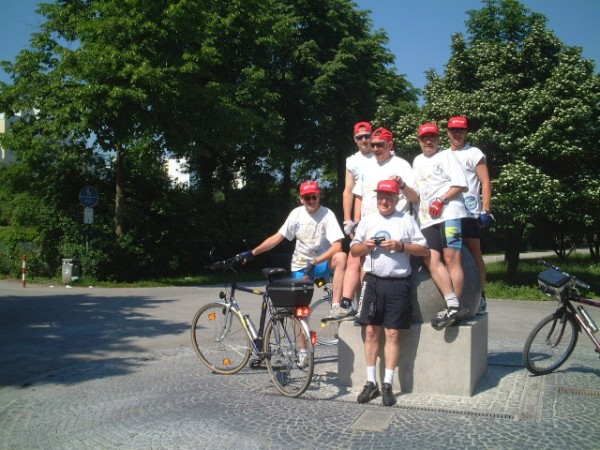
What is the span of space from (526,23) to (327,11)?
37.1 ft

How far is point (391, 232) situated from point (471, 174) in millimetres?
1626

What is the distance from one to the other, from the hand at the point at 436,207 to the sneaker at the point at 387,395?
170 cm

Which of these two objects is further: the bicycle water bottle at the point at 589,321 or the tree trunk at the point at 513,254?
the tree trunk at the point at 513,254

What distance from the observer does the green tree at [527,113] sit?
1616 centimetres

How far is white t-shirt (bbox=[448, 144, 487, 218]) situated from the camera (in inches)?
249

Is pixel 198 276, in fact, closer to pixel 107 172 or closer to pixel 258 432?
pixel 107 172

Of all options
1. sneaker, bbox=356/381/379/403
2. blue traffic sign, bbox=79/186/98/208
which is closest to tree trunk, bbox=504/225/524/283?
blue traffic sign, bbox=79/186/98/208

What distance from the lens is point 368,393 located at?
533 cm

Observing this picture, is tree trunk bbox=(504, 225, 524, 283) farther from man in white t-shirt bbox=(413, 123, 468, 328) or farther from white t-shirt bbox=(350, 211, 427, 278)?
white t-shirt bbox=(350, 211, 427, 278)

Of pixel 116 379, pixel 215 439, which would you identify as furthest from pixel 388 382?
pixel 116 379

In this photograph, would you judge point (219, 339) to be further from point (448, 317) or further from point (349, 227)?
point (448, 317)

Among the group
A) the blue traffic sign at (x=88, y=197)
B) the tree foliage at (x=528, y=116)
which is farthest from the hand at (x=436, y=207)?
the blue traffic sign at (x=88, y=197)

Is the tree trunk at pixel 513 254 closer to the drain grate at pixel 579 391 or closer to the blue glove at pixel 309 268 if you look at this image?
the drain grate at pixel 579 391

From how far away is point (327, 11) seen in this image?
1149 inches
